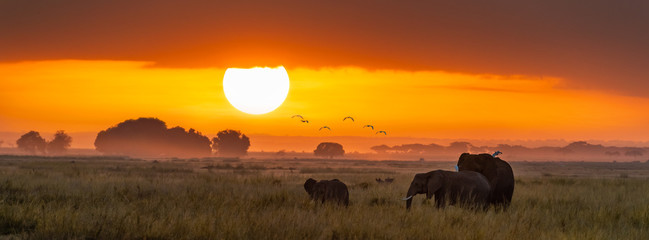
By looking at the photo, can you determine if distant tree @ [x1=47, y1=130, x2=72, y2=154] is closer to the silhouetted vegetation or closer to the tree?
the silhouetted vegetation

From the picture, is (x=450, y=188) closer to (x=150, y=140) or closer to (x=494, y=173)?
(x=494, y=173)

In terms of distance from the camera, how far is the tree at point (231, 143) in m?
190

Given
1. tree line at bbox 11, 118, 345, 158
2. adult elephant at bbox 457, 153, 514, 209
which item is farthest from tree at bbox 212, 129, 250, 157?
adult elephant at bbox 457, 153, 514, 209

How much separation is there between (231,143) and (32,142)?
5828 cm

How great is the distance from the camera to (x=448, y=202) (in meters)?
15.5

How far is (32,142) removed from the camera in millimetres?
186625

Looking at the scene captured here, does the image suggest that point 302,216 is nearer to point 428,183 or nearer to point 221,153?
point 428,183

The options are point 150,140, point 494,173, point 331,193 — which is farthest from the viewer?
point 150,140

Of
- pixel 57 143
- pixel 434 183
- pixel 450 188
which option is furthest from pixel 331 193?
pixel 57 143

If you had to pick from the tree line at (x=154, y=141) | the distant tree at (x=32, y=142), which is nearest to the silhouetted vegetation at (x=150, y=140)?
the tree line at (x=154, y=141)

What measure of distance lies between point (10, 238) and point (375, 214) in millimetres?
7291

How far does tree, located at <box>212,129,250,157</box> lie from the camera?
190 meters

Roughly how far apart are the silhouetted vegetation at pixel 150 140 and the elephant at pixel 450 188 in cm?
16809

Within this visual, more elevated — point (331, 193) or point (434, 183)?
point (434, 183)
